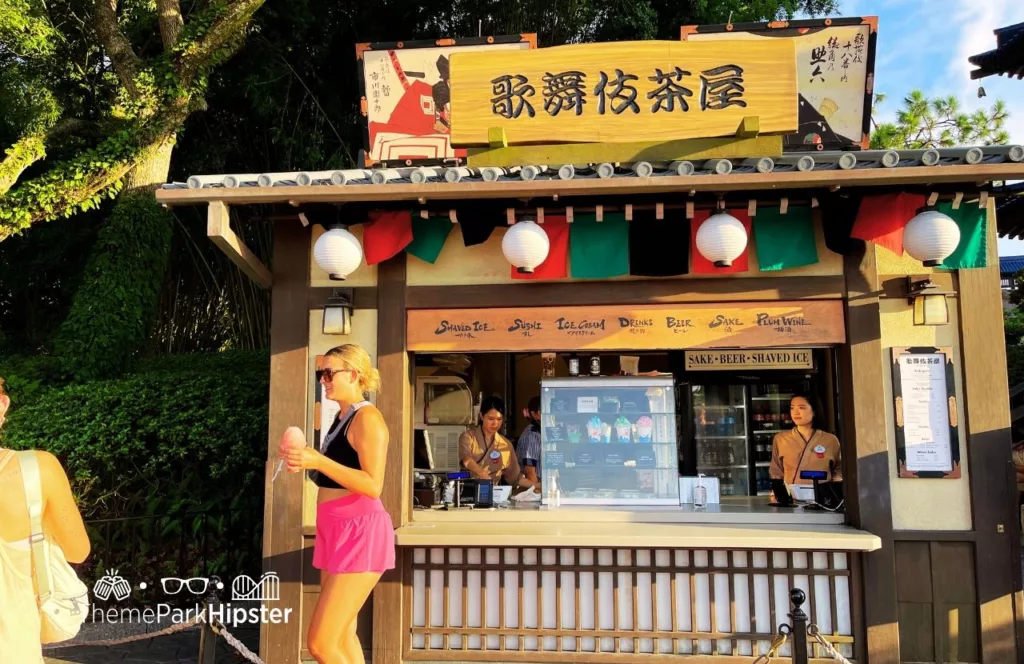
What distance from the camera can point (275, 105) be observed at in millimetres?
9578

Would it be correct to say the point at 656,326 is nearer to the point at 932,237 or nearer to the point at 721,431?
the point at 932,237

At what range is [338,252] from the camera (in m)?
5.00

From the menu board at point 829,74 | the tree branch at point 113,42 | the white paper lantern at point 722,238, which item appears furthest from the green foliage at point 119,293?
the white paper lantern at point 722,238

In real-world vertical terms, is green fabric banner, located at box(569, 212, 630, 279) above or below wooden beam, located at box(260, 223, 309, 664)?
above

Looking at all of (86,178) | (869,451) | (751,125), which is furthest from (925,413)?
(86,178)

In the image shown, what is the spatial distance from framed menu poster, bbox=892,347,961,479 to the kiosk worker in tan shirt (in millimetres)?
768

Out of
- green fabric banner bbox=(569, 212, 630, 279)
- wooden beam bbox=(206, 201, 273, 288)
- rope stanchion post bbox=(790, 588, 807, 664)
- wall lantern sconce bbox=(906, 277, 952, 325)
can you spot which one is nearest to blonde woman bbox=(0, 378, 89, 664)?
wooden beam bbox=(206, 201, 273, 288)

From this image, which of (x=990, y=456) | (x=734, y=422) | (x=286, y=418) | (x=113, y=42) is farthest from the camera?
(x=734, y=422)

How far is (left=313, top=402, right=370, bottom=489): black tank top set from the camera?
3.59 metres

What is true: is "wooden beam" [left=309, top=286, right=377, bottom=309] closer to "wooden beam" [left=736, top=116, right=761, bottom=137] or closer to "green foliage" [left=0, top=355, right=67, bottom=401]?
"wooden beam" [left=736, top=116, right=761, bottom=137]

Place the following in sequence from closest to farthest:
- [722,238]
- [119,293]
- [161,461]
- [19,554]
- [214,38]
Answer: [19,554]
[722,238]
[161,461]
[214,38]
[119,293]

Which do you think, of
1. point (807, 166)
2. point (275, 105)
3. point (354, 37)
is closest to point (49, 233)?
point (275, 105)

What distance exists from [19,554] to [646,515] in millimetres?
4019

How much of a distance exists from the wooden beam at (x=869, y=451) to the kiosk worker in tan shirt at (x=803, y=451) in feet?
2.27
